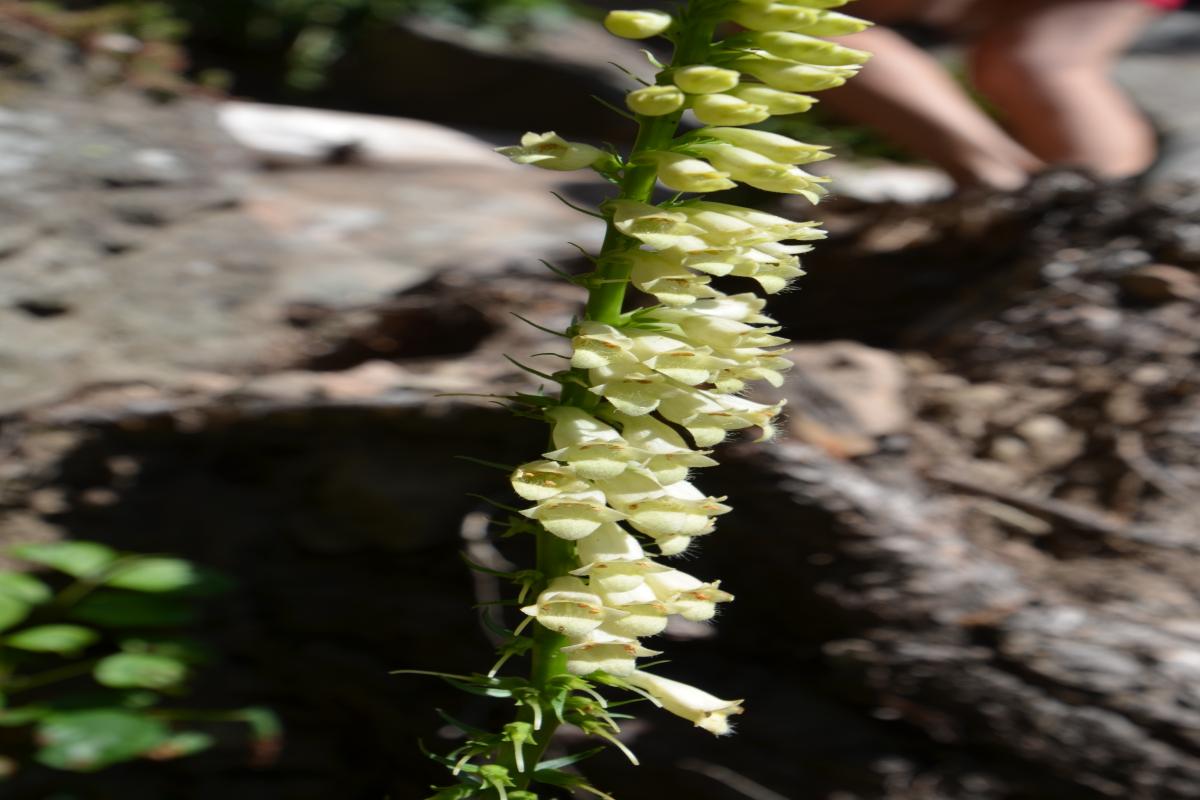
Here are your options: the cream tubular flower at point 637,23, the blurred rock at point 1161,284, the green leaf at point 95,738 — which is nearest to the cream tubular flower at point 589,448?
the cream tubular flower at point 637,23

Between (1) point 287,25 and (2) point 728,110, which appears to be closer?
(2) point 728,110

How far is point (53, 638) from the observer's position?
232 centimetres

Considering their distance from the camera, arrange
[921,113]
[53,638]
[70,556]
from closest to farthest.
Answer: [53,638] < [70,556] < [921,113]

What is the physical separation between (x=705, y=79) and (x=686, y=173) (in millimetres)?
82

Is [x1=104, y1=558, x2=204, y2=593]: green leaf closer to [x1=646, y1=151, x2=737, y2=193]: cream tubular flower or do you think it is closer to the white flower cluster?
the white flower cluster

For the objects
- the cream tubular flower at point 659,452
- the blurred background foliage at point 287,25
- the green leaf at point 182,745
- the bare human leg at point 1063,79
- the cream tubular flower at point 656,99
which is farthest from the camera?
the blurred background foliage at point 287,25

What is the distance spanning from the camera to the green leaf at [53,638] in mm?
2293

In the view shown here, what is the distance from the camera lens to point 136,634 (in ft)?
9.05

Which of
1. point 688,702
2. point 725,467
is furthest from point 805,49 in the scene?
point 725,467

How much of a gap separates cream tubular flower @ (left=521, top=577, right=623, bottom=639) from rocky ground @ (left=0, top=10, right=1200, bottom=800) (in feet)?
4.27

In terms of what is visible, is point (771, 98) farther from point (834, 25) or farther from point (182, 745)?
point (182, 745)

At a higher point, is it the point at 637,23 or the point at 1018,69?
the point at 1018,69

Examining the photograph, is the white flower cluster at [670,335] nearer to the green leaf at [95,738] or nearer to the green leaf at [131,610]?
the green leaf at [95,738]

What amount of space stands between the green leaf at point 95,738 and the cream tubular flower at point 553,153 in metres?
1.60
